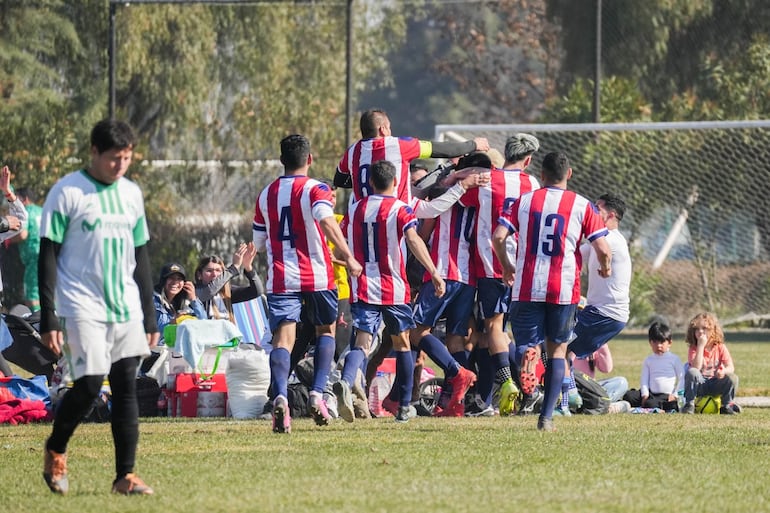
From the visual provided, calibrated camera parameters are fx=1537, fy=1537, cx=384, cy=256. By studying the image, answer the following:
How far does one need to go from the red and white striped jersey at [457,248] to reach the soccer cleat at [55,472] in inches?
175

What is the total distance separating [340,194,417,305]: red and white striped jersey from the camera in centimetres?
1054

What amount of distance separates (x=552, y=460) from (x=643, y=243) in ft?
52.5

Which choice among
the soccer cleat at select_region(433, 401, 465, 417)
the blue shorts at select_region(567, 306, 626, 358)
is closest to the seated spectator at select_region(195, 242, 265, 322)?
the soccer cleat at select_region(433, 401, 465, 417)

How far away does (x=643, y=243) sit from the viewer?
24.0m

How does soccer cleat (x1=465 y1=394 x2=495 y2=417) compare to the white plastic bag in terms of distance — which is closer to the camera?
the white plastic bag

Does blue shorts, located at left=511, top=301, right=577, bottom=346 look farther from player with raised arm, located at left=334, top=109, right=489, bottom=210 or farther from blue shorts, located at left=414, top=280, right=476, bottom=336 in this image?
player with raised arm, located at left=334, top=109, right=489, bottom=210

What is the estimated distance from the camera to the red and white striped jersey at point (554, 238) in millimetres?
10195

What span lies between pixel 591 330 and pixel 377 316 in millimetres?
2054

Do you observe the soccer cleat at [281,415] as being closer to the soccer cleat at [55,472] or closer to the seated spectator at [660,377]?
the soccer cleat at [55,472]

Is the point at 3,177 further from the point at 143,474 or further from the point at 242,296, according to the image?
the point at 143,474

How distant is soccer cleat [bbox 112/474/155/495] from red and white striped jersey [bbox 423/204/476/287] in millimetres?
4378

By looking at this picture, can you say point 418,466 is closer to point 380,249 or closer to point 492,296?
point 380,249

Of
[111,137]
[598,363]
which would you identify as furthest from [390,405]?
[111,137]

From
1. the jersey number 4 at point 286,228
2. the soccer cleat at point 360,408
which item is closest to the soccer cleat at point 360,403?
the soccer cleat at point 360,408
